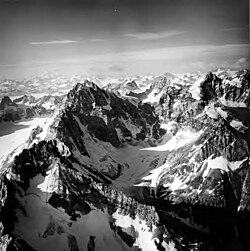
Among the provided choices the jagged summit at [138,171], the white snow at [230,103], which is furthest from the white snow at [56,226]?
the white snow at [230,103]

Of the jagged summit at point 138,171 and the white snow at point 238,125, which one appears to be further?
the white snow at point 238,125

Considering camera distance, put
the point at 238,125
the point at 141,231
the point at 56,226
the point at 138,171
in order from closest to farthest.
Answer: the point at 56,226 < the point at 141,231 < the point at 138,171 < the point at 238,125

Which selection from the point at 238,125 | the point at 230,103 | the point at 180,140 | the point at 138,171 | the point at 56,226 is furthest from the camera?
the point at 230,103

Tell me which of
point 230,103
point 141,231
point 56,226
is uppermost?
point 230,103

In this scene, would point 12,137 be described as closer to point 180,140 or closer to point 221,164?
point 221,164

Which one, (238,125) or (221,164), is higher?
(238,125)

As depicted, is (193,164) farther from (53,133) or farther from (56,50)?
(56,50)

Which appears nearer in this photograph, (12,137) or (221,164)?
(12,137)

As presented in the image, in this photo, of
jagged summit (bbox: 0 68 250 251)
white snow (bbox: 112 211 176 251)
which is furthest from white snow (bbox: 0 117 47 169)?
white snow (bbox: 112 211 176 251)

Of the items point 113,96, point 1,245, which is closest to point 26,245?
point 1,245

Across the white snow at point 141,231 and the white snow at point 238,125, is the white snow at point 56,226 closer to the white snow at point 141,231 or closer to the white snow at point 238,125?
the white snow at point 141,231

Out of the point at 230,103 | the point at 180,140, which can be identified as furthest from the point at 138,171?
the point at 230,103

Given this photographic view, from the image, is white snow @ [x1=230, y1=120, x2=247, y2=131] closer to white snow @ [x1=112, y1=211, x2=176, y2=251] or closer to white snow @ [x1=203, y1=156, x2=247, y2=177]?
white snow @ [x1=203, y1=156, x2=247, y2=177]
